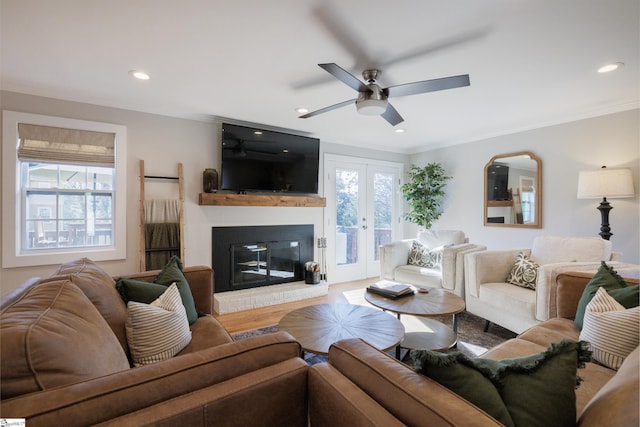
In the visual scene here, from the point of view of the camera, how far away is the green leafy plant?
4.61 meters

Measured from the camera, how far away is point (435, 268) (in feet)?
11.6

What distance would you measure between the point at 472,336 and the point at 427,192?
2.57 metres

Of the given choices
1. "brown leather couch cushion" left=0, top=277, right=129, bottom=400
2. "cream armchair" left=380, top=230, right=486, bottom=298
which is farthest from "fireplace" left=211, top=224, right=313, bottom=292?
"brown leather couch cushion" left=0, top=277, right=129, bottom=400

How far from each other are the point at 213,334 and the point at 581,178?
3.84 m

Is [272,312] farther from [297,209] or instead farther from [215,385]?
[215,385]

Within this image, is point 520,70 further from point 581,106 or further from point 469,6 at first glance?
point 581,106

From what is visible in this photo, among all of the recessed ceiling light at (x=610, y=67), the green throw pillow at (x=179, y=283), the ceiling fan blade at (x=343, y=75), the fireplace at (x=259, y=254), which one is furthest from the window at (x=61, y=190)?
the recessed ceiling light at (x=610, y=67)

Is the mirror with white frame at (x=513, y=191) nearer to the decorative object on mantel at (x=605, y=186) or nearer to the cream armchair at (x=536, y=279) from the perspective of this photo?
the decorative object on mantel at (x=605, y=186)

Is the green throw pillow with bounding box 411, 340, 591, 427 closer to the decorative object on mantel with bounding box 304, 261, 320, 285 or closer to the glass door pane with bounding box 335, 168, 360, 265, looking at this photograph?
the decorative object on mantel with bounding box 304, 261, 320, 285

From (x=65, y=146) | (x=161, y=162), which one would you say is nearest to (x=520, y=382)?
(x=161, y=162)

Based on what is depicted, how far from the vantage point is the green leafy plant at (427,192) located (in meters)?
4.61

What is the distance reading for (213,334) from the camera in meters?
1.67

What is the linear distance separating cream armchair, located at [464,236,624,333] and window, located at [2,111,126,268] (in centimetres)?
371

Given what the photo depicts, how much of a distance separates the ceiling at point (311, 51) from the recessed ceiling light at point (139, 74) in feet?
0.15
